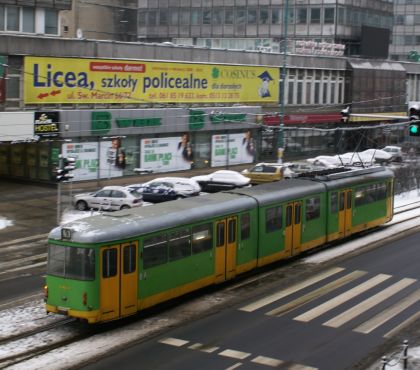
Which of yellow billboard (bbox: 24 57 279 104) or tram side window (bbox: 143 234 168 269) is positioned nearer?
tram side window (bbox: 143 234 168 269)

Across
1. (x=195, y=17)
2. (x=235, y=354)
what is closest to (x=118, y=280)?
(x=235, y=354)

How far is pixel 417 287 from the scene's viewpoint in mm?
22516

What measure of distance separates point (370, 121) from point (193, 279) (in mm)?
56367

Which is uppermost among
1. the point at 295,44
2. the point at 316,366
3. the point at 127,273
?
the point at 295,44

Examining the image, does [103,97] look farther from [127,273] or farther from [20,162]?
[127,273]

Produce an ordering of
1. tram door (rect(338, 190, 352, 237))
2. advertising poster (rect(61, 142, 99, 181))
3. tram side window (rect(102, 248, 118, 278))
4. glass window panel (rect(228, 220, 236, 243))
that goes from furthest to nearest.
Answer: advertising poster (rect(61, 142, 99, 181)), tram door (rect(338, 190, 352, 237)), glass window panel (rect(228, 220, 236, 243)), tram side window (rect(102, 248, 118, 278))

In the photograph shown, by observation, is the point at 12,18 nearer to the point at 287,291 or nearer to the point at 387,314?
the point at 287,291

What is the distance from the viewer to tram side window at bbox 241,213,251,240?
22.0 metres

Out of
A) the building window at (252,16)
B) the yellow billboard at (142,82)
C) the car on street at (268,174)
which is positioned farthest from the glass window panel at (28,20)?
the building window at (252,16)

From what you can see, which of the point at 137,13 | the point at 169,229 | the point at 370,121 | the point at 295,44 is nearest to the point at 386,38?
the point at 370,121

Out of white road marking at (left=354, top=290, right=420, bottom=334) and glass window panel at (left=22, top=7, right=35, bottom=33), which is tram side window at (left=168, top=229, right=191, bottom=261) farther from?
glass window panel at (left=22, top=7, right=35, bottom=33)

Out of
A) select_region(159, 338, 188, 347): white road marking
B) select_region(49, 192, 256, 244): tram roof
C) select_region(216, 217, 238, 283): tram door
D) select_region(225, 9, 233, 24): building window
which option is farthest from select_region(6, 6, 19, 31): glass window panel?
select_region(225, 9, 233, 24): building window

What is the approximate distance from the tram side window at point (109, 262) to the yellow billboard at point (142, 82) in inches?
1025

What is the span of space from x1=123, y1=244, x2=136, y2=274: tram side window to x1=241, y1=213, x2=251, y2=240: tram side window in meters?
5.03
